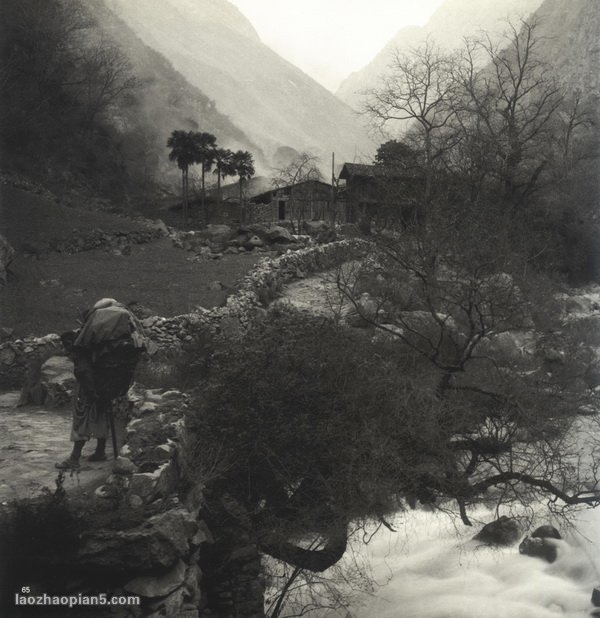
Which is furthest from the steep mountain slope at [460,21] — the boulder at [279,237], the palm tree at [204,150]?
the boulder at [279,237]

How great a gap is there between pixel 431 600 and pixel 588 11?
6858 cm

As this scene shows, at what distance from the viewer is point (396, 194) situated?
95.4 ft

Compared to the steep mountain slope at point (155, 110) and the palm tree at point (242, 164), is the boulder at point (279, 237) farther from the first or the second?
the steep mountain slope at point (155, 110)

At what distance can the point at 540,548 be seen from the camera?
1243cm

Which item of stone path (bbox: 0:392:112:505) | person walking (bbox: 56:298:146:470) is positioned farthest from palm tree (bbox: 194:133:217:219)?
person walking (bbox: 56:298:146:470)

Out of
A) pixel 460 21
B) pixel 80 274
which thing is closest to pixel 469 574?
pixel 80 274

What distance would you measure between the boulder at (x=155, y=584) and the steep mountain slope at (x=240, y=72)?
53.7 meters

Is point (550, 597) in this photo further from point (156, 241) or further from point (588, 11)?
point (588, 11)

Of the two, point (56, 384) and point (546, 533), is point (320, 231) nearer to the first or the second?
point (546, 533)

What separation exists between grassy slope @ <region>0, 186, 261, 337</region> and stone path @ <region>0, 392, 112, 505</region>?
447 centimetres

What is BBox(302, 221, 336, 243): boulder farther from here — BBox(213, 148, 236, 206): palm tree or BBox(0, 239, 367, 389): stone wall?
BBox(213, 148, 236, 206): palm tree

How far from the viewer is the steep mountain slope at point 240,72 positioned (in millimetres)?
59225

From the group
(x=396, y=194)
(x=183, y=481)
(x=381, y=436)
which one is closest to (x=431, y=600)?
(x=381, y=436)

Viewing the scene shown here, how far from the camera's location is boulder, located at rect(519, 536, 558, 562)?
40.4 feet
